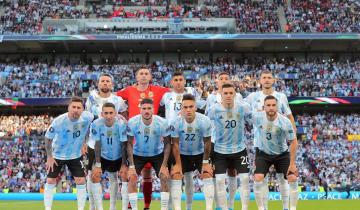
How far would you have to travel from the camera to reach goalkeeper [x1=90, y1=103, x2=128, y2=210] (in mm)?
10594

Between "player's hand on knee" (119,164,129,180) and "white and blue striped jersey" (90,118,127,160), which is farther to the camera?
"white and blue striped jersey" (90,118,127,160)

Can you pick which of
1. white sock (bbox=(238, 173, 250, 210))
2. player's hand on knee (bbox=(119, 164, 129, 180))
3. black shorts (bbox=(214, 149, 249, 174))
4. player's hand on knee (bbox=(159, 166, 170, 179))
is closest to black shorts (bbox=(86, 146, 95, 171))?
player's hand on knee (bbox=(119, 164, 129, 180))

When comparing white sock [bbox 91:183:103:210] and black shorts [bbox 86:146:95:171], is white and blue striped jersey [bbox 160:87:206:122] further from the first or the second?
white sock [bbox 91:183:103:210]

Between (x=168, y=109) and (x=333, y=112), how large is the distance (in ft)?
106

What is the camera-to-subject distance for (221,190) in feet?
34.3

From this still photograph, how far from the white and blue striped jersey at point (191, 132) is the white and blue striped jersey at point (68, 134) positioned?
1.81 m

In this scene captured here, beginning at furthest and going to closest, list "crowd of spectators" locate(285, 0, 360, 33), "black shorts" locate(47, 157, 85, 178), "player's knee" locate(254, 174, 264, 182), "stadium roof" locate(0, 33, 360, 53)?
"crowd of spectators" locate(285, 0, 360, 33), "stadium roof" locate(0, 33, 360, 53), "black shorts" locate(47, 157, 85, 178), "player's knee" locate(254, 174, 264, 182)

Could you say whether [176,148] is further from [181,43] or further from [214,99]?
[181,43]

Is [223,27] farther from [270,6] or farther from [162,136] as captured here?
[162,136]

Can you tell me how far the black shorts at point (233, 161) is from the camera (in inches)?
422

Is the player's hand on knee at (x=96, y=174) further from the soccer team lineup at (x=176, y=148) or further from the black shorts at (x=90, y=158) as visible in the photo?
the black shorts at (x=90, y=158)

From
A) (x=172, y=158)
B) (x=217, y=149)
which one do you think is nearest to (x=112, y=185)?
(x=172, y=158)

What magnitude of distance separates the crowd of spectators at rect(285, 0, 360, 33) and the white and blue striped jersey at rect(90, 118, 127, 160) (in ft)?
116

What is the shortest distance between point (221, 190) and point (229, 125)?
123cm
